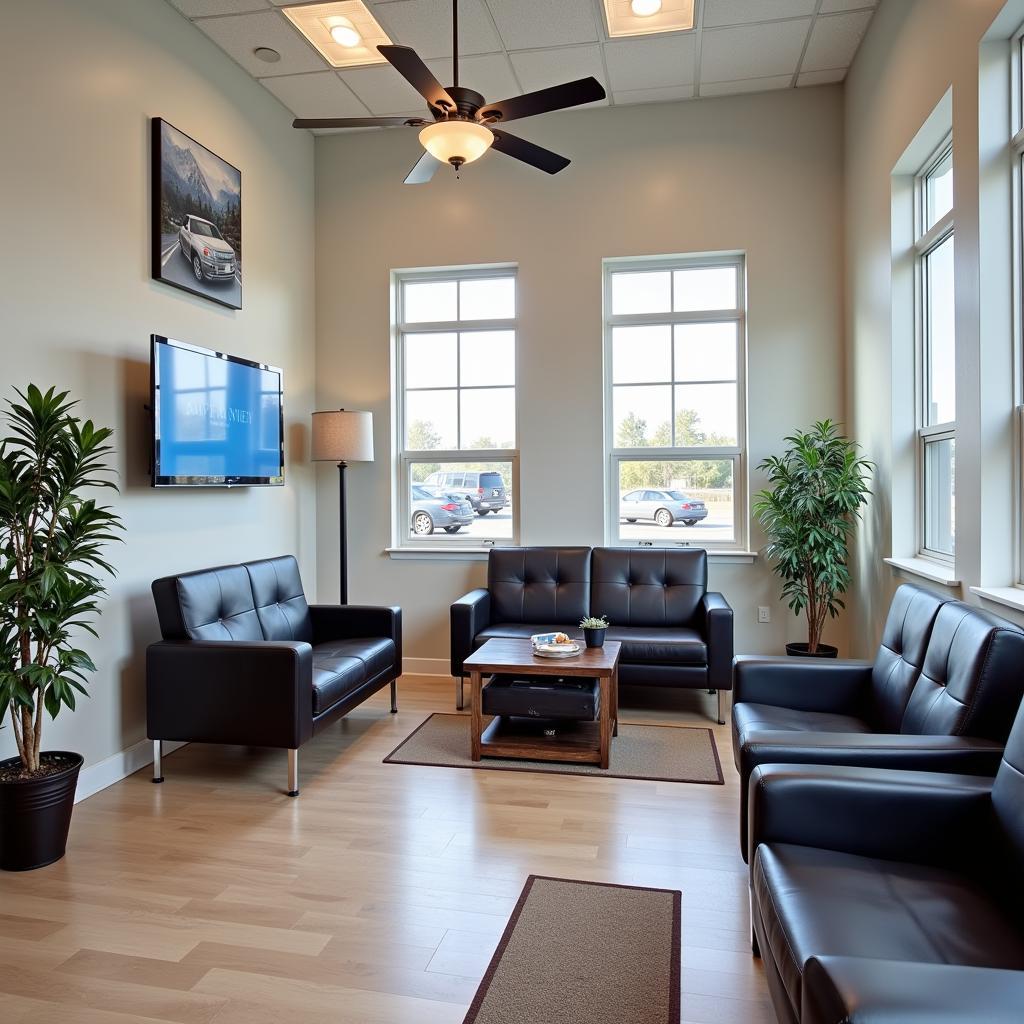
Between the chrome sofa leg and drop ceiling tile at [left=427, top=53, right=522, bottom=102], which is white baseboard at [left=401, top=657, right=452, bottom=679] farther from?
drop ceiling tile at [left=427, top=53, right=522, bottom=102]

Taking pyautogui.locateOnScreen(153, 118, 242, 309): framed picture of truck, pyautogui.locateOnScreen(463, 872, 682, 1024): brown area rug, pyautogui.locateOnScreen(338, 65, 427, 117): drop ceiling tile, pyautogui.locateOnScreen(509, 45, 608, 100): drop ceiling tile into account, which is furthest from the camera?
pyautogui.locateOnScreen(338, 65, 427, 117): drop ceiling tile

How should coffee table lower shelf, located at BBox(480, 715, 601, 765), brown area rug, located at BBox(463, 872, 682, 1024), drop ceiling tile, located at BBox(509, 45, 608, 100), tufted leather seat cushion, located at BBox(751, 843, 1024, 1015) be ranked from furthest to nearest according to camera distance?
1. drop ceiling tile, located at BBox(509, 45, 608, 100)
2. coffee table lower shelf, located at BBox(480, 715, 601, 765)
3. brown area rug, located at BBox(463, 872, 682, 1024)
4. tufted leather seat cushion, located at BBox(751, 843, 1024, 1015)

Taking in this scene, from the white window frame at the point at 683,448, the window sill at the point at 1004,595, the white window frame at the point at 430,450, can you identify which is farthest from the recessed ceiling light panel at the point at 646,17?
the window sill at the point at 1004,595

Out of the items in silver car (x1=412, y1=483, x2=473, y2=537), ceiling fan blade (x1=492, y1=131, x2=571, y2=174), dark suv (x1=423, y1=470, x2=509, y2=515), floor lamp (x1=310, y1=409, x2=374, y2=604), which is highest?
ceiling fan blade (x1=492, y1=131, x2=571, y2=174)

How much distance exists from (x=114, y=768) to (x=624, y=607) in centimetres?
287

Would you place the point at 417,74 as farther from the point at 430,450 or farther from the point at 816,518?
the point at 816,518

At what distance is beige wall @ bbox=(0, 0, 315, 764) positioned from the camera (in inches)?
119

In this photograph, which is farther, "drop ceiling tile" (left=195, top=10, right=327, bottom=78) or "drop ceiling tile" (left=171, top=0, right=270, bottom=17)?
"drop ceiling tile" (left=195, top=10, right=327, bottom=78)

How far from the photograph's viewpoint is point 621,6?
395cm

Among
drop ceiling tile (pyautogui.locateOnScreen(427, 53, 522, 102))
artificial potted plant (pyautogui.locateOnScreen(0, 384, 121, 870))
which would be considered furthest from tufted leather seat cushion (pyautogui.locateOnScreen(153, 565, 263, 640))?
drop ceiling tile (pyautogui.locateOnScreen(427, 53, 522, 102))

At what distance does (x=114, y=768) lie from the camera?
3408mm

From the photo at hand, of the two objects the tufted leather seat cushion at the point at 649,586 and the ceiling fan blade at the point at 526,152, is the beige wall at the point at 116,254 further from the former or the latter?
the tufted leather seat cushion at the point at 649,586

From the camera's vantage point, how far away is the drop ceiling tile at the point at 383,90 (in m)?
4.55

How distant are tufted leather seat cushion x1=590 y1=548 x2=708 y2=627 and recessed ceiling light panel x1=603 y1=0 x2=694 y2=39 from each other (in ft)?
9.67
